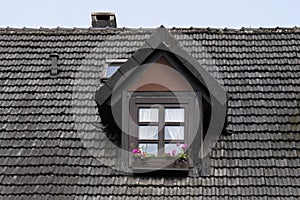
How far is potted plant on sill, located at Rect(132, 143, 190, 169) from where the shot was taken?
7445mm

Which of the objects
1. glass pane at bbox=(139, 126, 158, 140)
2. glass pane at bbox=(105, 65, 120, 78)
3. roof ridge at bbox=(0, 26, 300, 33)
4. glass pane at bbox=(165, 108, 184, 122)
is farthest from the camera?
roof ridge at bbox=(0, 26, 300, 33)

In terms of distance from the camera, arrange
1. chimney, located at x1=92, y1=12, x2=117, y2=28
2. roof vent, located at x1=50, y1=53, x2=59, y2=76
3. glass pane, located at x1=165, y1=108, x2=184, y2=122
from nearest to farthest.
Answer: glass pane, located at x1=165, y1=108, x2=184, y2=122
roof vent, located at x1=50, y1=53, x2=59, y2=76
chimney, located at x1=92, y1=12, x2=117, y2=28

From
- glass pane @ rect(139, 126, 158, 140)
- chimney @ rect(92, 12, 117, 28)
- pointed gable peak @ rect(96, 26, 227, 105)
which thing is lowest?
glass pane @ rect(139, 126, 158, 140)

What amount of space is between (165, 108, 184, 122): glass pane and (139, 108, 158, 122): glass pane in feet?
0.49

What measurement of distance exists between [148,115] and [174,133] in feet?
1.41

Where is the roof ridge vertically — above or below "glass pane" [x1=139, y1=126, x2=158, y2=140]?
above

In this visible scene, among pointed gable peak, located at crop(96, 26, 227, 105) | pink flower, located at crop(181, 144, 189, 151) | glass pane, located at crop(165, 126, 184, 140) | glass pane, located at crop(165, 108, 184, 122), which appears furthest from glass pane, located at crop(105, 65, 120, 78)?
pink flower, located at crop(181, 144, 189, 151)

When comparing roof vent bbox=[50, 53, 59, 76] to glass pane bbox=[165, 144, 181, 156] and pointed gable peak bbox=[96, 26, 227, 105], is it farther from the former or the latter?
glass pane bbox=[165, 144, 181, 156]

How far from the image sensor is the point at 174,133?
25.2 ft

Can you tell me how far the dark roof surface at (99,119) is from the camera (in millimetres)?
7426

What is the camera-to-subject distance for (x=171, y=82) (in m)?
7.94

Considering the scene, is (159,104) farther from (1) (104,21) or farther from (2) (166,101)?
(1) (104,21)

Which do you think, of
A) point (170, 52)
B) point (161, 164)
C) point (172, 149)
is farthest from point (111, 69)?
point (161, 164)

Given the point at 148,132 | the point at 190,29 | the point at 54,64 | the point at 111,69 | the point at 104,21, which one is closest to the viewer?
the point at 148,132
